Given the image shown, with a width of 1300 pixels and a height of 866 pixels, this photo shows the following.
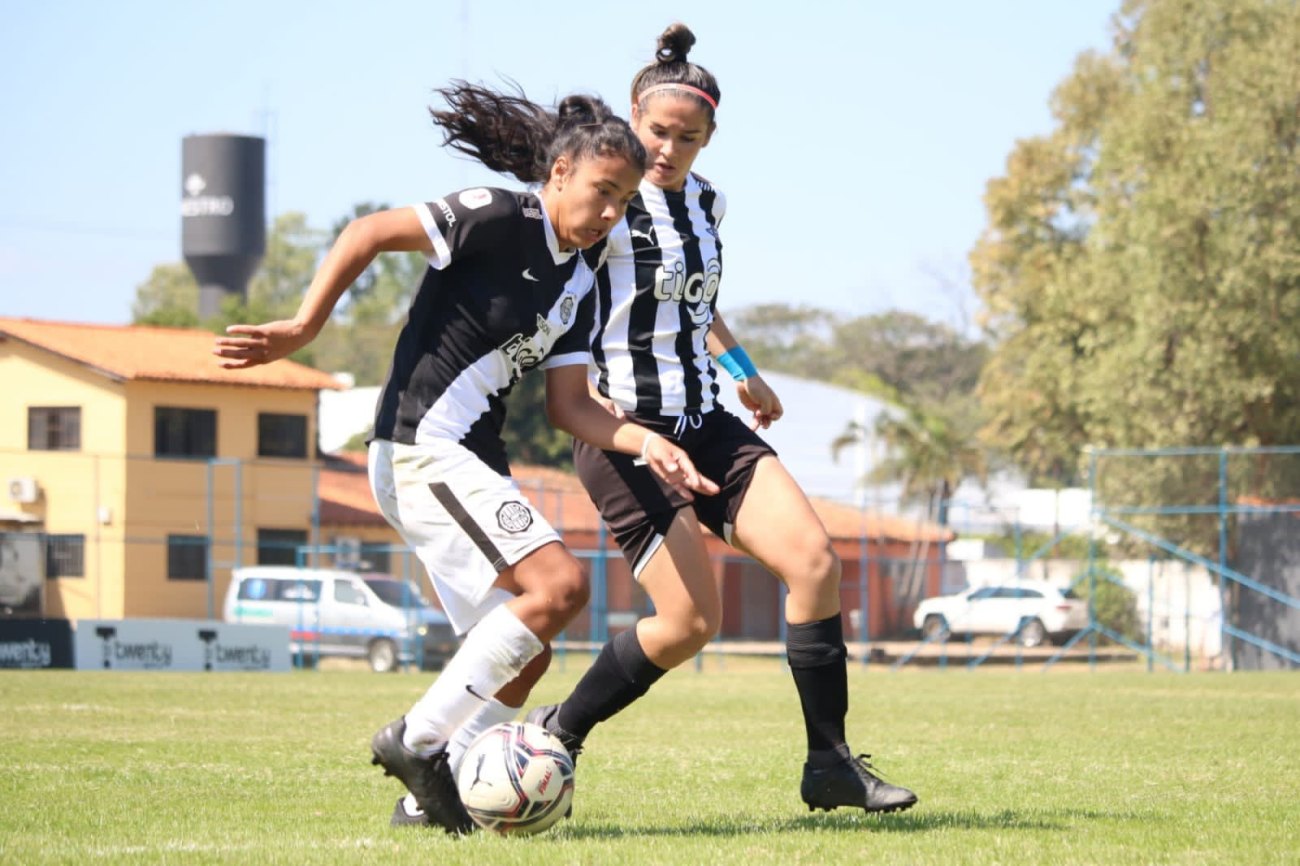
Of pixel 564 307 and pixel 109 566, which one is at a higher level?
pixel 564 307

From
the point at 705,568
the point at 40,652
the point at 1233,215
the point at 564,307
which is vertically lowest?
the point at 40,652

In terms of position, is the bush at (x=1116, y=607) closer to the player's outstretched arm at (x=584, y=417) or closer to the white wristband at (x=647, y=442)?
the player's outstretched arm at (x=584, y=417)

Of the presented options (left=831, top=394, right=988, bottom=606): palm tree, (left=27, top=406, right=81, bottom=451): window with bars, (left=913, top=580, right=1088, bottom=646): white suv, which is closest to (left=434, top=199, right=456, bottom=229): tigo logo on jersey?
(left=913, top=580, right=1088, bottom=646): white suv

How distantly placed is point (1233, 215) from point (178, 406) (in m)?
23.9

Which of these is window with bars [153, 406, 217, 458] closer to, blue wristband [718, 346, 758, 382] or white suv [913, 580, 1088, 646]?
white suv [913, 580, 1088, 646]

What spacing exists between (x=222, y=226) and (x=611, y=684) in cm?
7236

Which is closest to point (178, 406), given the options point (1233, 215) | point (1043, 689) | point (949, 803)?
point (1233, 215)

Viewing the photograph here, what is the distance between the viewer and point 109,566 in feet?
120

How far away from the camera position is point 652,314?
21.3ft

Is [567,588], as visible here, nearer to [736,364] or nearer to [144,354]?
[736,364]

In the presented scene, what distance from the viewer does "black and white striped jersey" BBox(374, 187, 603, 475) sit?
219 inches

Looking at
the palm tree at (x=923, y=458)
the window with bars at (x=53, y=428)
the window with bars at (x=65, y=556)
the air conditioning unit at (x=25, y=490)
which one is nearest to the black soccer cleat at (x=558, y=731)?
the window with bars at (x=65, y=556)

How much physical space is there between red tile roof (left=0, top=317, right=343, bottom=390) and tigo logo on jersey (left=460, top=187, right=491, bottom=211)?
115 ft

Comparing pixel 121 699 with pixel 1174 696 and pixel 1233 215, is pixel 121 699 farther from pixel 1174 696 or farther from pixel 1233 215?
pixel 1233 215
